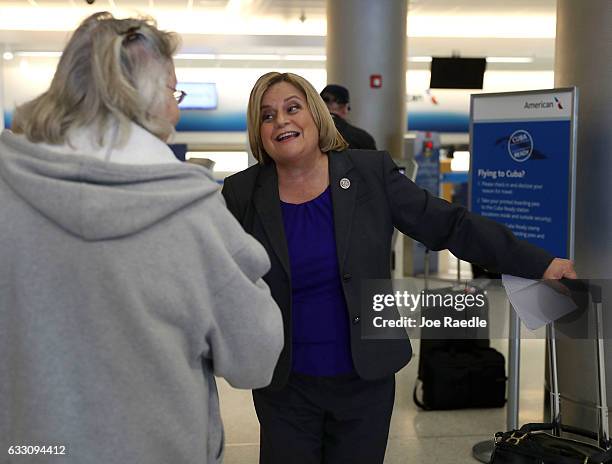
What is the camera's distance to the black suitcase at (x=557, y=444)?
8.06 ft

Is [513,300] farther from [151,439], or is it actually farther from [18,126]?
[18,126]

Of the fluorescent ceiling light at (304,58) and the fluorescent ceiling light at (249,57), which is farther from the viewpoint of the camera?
the fluorescent ceiling light at (304,58)

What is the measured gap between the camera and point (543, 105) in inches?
148

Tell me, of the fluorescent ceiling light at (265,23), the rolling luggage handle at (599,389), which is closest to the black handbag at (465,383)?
the rolling luggage handle at (599,389)

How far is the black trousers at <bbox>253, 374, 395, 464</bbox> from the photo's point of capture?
2.38 meters

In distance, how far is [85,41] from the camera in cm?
141

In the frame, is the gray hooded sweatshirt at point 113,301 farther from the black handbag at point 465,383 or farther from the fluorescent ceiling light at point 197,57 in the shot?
the fluorescent ceiling light at point 197,57

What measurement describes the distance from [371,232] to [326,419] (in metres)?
0.60

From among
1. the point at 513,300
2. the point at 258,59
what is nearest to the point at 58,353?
the point at 513,300

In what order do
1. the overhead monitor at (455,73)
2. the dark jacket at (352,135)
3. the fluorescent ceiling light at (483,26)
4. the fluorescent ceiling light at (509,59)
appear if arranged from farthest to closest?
1. the fluorescent ceiling light at (509,59)
2. the fluorescent ceiling light at (483,26)
3. the overhead monitor at (455,73)
4. the dark jacket at (352,135)

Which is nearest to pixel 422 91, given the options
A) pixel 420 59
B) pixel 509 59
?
pixel 420 59

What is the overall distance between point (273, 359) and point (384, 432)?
1075mm

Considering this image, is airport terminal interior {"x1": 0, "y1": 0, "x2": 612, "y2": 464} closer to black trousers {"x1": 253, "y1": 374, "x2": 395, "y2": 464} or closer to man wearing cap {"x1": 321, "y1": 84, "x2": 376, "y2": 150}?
man wearing cap {"x1": 321, "y1": 84, "x2": 376, "y2": 150}

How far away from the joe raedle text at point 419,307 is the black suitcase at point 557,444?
Answer: 52cm
